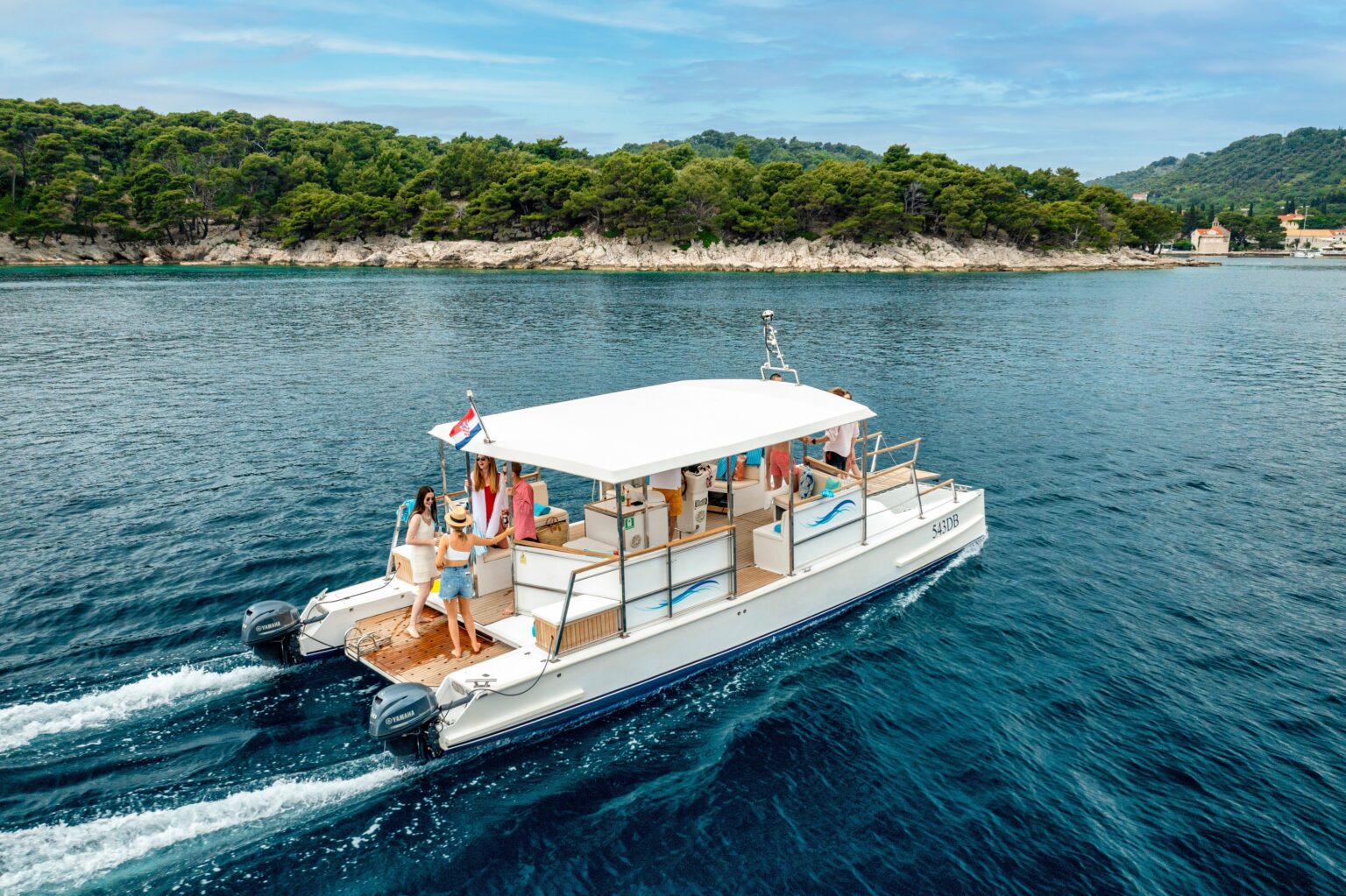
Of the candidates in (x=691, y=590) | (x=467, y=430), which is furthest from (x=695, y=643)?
(x=467, y=430)

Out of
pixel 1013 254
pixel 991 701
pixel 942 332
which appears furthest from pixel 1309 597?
pixel 1013 254

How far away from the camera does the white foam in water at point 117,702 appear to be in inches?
428

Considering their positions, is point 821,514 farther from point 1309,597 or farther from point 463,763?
point 1309,597

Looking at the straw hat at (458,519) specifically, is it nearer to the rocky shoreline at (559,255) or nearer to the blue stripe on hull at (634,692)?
the blue stripe on hull at (634,692)

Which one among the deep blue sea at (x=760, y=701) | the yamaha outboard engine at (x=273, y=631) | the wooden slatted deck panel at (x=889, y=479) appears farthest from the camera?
the wooden slatted deck panel at (x=889, y=479)

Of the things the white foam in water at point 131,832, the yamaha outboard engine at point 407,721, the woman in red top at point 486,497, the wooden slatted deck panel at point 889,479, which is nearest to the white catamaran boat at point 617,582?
the yamaha outboard engine at point 407,721

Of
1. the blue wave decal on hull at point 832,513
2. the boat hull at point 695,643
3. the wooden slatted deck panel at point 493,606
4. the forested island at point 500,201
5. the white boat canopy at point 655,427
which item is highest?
the forested island at point 500,201

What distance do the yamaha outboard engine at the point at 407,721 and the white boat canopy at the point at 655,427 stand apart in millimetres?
3225

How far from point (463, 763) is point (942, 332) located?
49.7 m

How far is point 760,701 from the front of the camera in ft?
39.8

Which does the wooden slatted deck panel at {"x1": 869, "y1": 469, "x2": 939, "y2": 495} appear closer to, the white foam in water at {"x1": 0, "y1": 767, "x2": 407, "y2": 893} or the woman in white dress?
the woman in white dress

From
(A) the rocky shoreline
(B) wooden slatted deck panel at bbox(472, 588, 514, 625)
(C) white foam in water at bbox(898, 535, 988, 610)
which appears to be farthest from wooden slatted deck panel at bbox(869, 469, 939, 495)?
(A) the rocky shoreline

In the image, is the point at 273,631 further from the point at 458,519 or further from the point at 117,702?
the point at 458,519

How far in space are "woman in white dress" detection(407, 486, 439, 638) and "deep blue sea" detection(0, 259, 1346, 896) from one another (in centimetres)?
134
